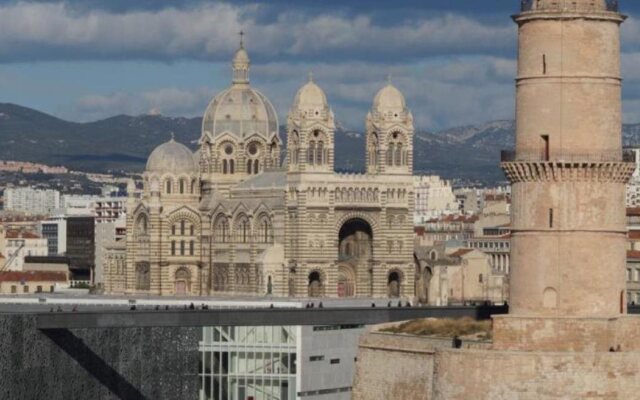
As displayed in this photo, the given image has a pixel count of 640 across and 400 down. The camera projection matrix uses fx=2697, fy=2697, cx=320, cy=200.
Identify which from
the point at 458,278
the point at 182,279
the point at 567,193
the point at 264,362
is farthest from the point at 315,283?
the point at 567,193

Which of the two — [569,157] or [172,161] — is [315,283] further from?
[569,157]

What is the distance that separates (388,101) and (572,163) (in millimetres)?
90603

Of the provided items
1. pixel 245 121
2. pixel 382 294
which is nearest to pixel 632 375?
pixel 382 294

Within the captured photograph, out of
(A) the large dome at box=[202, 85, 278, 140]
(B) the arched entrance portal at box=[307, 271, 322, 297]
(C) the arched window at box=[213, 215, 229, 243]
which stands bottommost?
(B) the arched entrance portal at box=[307, 271, 322, 297]

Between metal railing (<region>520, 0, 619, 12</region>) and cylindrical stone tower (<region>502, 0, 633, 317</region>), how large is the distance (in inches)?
1.0

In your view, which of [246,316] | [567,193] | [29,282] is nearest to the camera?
[567,193]

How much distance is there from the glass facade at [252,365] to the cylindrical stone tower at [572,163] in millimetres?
23884

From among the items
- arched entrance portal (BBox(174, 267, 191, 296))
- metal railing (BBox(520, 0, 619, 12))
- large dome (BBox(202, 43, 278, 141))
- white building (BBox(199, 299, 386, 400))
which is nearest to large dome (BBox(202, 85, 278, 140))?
large dome (BBox(202, 43, 278, 141))

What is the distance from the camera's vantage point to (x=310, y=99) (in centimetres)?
15625

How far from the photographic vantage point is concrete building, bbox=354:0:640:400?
226 feet

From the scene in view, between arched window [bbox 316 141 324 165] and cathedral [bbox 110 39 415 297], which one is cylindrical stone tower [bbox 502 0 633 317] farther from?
arched window [bbox 316 141 324 165]

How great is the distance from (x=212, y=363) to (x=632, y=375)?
27850 millimetres

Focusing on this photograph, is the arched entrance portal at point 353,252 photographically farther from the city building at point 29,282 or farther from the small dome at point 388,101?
the city building at point 29,282

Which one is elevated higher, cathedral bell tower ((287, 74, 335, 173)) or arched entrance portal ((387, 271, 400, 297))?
cathedral bell tower ((287, 74, 335, 173))
